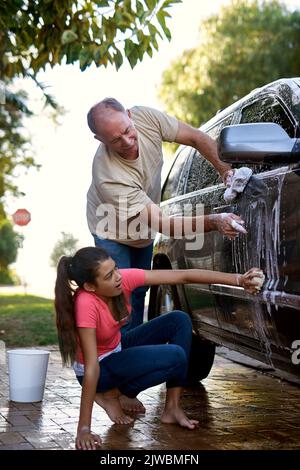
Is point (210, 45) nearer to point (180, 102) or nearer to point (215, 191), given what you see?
point (180, 102)

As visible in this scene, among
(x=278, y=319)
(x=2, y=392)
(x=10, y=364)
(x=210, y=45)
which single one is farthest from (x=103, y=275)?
(x=210, y=45)

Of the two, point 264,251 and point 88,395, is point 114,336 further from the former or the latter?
point 264,251

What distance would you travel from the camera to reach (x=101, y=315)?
378 centimetres

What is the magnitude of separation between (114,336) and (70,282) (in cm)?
42

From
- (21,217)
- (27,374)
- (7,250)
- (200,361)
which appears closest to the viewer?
(27,374)

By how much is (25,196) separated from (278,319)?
17.8 metres

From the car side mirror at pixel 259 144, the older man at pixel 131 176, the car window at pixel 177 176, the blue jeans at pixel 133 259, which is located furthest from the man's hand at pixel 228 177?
the car window at pixel 177 176

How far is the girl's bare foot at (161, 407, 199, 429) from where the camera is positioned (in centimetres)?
404

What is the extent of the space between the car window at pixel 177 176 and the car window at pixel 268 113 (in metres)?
1.18

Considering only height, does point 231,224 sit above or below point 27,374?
above

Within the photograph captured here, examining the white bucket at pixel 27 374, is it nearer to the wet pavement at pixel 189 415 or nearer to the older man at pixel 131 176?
the wet pavement at pixel 189 415

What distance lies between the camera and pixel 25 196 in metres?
20.7

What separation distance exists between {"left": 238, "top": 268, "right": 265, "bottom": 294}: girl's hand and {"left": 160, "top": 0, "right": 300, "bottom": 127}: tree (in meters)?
21.8

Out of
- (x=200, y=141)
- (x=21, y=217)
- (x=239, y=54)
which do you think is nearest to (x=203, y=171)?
(x=200, y=141)
